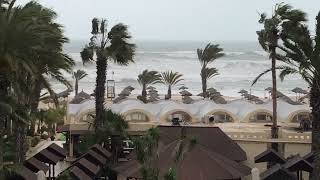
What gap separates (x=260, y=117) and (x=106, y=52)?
38.0 ft

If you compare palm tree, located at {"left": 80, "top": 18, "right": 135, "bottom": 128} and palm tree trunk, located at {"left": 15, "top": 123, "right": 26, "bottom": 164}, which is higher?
palm tree, located at {"left": 80, "top": 18, "right": 135, "bottom": 128}

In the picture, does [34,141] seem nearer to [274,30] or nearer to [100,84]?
[100,84]

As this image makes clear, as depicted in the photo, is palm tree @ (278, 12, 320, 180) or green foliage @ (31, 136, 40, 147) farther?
green foliage @ (31, 136, 40, 147)

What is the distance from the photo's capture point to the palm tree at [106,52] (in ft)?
75.1

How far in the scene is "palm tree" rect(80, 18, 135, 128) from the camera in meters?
22.9

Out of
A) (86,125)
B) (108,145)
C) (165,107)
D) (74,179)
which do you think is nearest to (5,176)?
(74,179)

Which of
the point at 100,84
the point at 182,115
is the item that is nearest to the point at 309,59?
the point at 100,84

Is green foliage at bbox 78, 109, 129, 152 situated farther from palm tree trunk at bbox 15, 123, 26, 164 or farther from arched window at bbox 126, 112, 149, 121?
arched window at bbox 126, 112, 149, 121

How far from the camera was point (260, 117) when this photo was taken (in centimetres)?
3106

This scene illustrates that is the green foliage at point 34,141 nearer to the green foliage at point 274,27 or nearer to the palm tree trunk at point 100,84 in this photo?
the palm tree trunk at point 100,84

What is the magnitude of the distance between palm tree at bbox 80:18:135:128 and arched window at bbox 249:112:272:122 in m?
9.24

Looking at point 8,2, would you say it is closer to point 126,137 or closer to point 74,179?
point 74,179

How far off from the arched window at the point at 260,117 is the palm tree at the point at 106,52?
9237 mm

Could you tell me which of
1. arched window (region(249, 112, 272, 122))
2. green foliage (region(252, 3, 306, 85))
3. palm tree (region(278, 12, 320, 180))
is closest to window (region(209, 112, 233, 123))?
arched window (region(249, 112, 272, 122))
